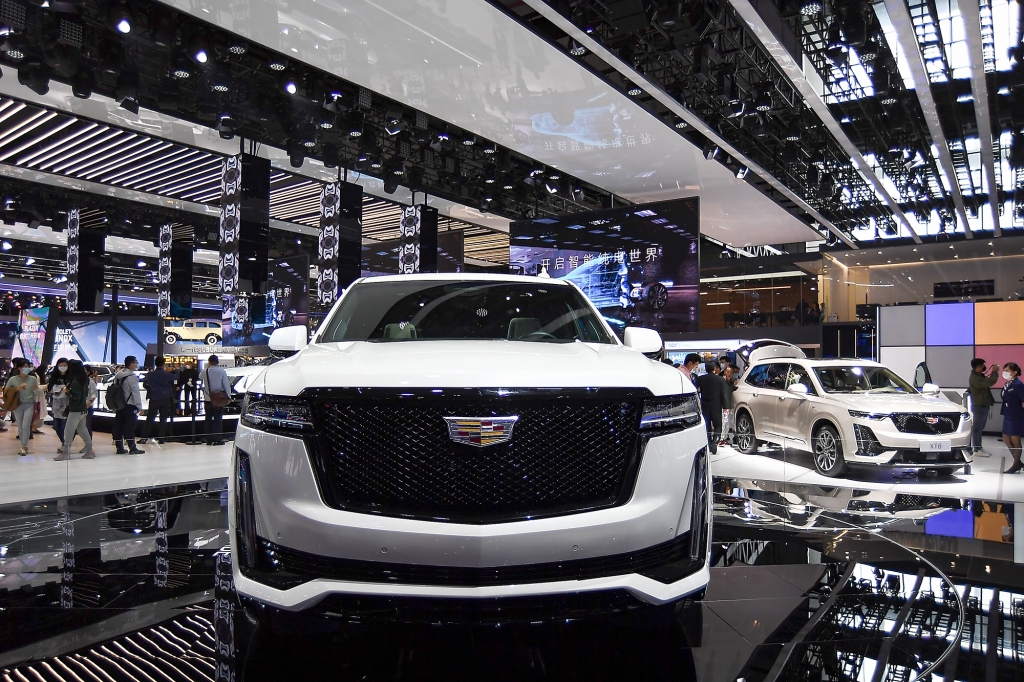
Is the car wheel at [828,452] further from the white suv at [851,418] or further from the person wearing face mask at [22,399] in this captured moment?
the person wearing face mask at [22,399]

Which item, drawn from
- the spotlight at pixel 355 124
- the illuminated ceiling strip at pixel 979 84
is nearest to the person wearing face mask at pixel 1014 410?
the illuminated ceiling strip at pixel 979 84

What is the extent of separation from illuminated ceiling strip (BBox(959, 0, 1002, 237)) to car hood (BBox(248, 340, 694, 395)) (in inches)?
363

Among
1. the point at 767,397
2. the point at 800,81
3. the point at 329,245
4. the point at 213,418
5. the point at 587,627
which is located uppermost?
the point at 800,81

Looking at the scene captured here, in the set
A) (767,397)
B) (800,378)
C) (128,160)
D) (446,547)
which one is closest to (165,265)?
(128,160)

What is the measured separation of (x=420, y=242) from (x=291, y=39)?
7.79 metres

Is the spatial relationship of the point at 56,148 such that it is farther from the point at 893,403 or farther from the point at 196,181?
the point at 893,403

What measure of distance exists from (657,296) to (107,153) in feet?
38.1

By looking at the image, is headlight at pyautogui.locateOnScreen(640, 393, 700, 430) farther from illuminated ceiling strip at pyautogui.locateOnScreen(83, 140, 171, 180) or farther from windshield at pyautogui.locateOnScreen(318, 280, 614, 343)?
illuminated ceiling strip at pyautogui.locateOnScreen(83, 140, 171, 180)

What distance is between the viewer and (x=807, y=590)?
10.6ft

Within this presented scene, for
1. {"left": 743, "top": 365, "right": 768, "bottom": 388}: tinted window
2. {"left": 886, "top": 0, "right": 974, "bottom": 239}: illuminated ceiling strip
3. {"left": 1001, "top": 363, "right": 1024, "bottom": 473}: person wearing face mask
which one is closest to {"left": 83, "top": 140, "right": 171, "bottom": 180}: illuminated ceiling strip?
{"left": 743, "top": 365, "right": 768, "bottom": 388}: tinted window

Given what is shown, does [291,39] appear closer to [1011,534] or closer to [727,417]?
[727,417]

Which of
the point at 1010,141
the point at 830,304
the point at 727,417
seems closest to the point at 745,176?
the point at 1010,141

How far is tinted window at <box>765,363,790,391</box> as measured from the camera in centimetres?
906

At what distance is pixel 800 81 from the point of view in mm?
10391
